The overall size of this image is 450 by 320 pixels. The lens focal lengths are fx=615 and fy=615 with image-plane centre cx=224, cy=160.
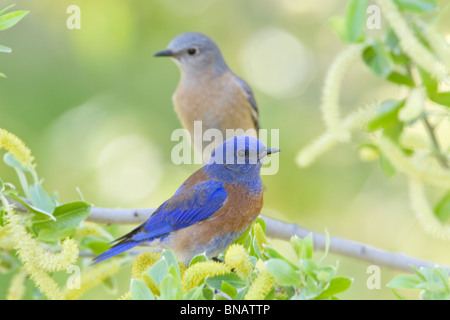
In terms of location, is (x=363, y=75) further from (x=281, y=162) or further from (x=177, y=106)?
(x=177, y=106)

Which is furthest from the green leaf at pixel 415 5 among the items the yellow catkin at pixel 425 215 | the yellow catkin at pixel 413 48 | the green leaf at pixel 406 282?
the green leaf at pixel 406 282

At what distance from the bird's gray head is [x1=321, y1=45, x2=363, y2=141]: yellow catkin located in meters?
1.54

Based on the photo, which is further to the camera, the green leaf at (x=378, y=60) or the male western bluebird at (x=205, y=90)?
the male western bluebird at (x=205, y=90)

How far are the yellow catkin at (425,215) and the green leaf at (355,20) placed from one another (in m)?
0.75

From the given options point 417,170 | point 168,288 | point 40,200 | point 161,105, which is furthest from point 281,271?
point 161,105

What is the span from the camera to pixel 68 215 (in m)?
2.34

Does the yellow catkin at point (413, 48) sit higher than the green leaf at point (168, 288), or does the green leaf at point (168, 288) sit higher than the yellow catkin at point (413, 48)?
the yellow catkin at point (413, 48)

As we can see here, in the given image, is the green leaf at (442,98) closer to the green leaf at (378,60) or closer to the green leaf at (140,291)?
the green leaf at (378,60)

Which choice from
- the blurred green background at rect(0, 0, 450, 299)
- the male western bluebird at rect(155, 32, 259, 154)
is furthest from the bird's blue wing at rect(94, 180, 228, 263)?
A: the blurred green background at rect(0, 0, 450, 299)

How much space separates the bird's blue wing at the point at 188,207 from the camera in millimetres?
2420

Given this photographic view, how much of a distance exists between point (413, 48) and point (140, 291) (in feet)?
5.11

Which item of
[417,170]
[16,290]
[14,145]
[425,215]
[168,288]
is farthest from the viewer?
[417,170]

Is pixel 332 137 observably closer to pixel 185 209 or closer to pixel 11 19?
pixel 185 209

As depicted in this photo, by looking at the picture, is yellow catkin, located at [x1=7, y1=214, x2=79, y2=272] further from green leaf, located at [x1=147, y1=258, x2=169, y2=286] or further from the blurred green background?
the blurred green background
